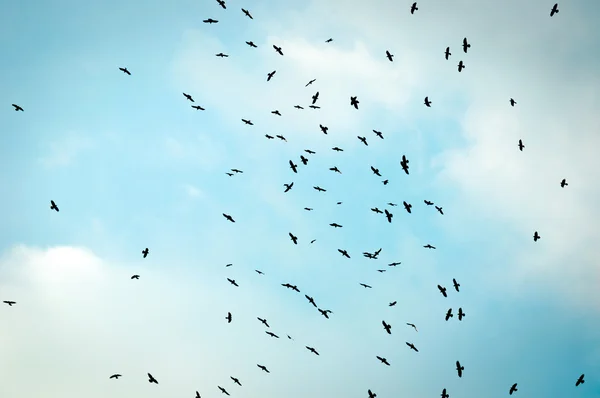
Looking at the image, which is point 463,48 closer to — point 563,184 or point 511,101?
point 511,101

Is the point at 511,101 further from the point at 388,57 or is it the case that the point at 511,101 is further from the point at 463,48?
the point at 388,57

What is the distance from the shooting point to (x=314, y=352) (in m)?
63.1

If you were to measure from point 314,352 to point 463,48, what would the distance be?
37937mm

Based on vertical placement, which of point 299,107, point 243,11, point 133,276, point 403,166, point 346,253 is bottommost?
point 133,276

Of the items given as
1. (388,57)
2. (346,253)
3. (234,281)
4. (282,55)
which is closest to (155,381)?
(234,281)

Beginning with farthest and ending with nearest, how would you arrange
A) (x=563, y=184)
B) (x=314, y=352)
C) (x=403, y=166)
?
(x=314, y=352)
(x=563, y=184)
(x=403, y=166)

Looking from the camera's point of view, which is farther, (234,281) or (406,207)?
(234,281)

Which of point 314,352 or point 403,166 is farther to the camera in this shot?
point 314,352

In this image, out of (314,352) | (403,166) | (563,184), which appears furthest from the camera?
(314,352)

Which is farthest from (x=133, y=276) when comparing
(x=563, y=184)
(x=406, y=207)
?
(x=563, y=184)

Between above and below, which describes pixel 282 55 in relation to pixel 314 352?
above

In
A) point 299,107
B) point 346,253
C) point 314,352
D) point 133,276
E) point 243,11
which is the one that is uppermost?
point 243,11

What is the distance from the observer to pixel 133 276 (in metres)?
59.4

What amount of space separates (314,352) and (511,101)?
120 feet
